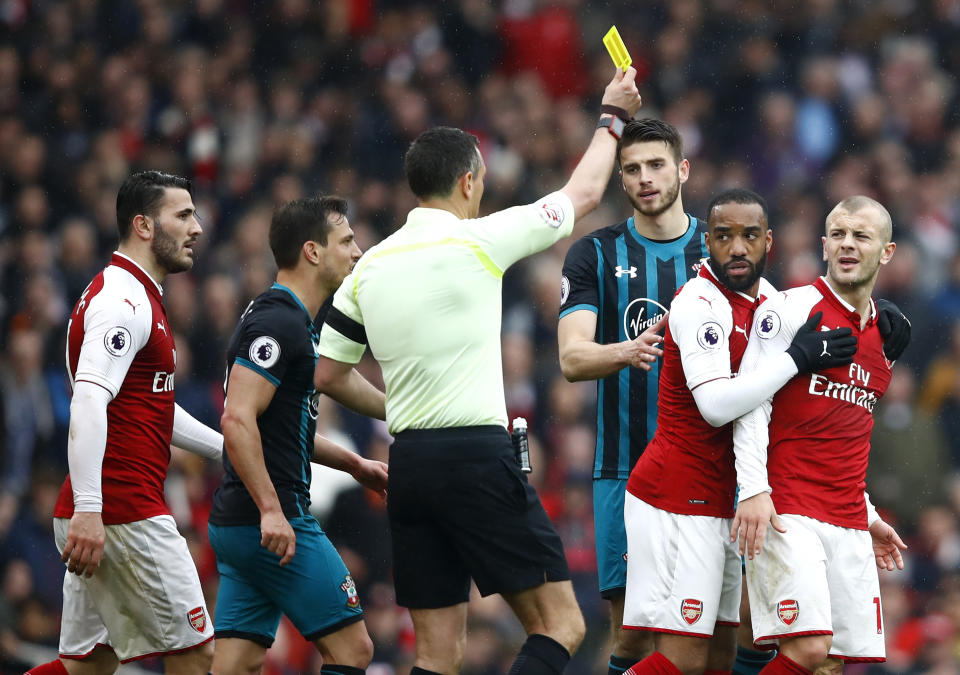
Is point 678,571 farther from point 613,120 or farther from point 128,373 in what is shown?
point 128,373

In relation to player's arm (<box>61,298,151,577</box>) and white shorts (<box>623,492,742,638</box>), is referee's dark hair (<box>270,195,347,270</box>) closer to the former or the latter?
player's arm (<box>61,298,151,577</box>)

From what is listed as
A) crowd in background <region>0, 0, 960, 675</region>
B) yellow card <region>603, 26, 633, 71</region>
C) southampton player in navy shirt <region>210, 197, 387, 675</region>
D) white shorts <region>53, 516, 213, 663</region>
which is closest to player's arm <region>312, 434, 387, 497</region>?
southampton player in navy shirt <region>210, 197, 387, 675</region>

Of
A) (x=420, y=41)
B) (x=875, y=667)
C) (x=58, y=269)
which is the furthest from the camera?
(x=420, y=41)

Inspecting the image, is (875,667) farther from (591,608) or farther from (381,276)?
(381,276)

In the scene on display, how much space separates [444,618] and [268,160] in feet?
26.9

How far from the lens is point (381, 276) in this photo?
15.8 feet

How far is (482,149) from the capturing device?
1223 cm

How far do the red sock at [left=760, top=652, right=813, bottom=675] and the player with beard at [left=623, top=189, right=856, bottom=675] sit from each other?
27 cm

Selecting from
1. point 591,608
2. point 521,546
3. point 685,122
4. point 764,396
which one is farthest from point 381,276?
point 685,122

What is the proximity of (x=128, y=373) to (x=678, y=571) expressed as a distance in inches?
90.2

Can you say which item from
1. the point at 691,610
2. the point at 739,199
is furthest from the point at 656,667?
the point at 739,199

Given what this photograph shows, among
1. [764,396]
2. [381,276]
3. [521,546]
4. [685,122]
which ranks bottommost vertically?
Result: [521,546]

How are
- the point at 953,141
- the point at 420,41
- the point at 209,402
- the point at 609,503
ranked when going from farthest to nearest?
1. the point at 420,41
2. the point at 953,141
3. the point at 209,402
4. the point at 609,503

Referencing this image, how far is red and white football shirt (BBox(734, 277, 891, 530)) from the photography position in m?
4.91
